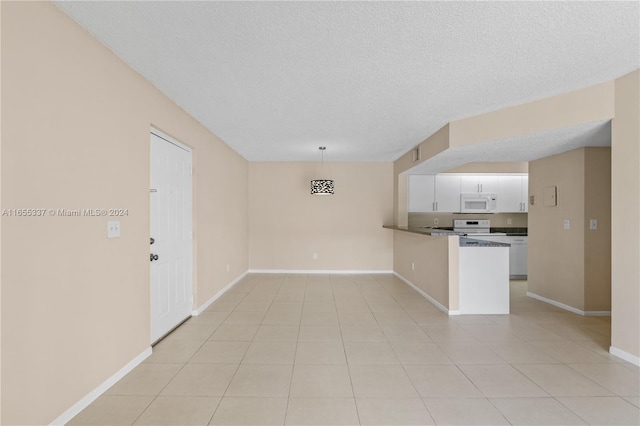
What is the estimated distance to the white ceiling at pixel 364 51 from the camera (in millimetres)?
1781

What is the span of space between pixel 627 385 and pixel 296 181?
561cm

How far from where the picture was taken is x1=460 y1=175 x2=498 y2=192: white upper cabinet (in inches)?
257

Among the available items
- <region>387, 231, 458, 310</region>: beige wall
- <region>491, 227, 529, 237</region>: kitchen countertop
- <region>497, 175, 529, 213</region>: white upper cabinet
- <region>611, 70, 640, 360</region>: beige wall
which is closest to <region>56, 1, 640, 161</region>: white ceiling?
<region>611, 70, 640, 360</region>: beige wall

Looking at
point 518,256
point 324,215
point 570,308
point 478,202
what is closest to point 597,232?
point 570,308

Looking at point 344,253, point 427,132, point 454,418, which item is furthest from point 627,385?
point 344,253

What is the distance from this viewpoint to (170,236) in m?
3.36

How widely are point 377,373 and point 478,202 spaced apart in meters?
5.23

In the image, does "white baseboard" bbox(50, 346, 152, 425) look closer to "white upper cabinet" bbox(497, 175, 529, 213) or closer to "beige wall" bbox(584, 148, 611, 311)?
"beige wall" bbox(584, 148, 611, 311)

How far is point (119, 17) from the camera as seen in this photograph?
1.85 metres

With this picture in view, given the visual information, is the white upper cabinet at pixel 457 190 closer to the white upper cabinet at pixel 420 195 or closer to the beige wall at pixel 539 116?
the white upper cabinet at pixel 420 195

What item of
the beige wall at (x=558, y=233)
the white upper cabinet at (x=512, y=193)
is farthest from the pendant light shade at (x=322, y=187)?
the white upper cabinet at (x=512, y=193)

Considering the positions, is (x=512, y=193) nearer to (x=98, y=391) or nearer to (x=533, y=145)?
(x=533, y=145)

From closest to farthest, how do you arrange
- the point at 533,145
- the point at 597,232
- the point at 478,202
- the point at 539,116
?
1. the point at 539,116
2. the point at 533,145
3. the point at 597,232
4. the point at 478,202

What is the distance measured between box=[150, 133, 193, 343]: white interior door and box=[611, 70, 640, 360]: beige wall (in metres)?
4.26
